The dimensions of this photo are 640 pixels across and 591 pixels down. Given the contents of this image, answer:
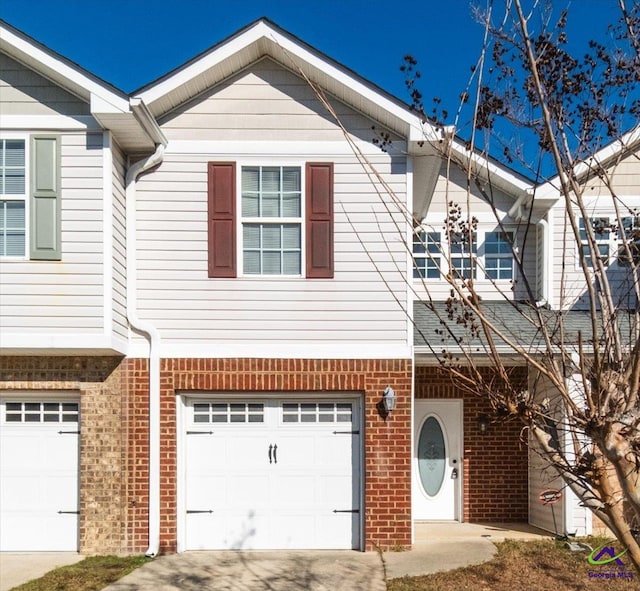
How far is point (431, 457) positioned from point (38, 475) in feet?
19.5

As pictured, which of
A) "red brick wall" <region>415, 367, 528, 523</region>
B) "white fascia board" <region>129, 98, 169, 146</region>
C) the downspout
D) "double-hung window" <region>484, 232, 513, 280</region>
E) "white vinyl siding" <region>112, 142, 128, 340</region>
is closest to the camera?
"white fascia board" <region>129, 98, 169, 146</region>

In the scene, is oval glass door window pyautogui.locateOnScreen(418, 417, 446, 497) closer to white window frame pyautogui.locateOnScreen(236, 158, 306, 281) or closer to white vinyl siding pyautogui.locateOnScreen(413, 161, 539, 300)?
white vinyl siding pyautogui.locateOnScreen(413, 161, 539, 300)

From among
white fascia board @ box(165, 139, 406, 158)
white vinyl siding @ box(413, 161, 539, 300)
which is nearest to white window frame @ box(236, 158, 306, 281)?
white fascia board @ box(165, 139, 406, 158)

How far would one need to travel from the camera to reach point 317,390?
9.41 m

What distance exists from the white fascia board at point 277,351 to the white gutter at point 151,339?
0.64 ft

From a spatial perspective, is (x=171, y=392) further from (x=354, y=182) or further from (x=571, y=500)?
(x=571, y=500)

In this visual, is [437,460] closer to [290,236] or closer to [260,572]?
[260,572]

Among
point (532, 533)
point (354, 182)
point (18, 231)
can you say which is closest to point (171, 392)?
point (18, 231)

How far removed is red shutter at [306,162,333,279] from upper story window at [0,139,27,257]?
3.53 m

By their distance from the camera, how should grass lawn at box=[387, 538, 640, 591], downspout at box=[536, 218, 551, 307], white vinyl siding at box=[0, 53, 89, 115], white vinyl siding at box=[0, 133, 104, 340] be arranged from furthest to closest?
downspout at box=[536, 218, 551, 307]
white vinyl siding at box=[0, 53, 89, 115]
white vinyl siding at box=[0, 133, 104, 340]
grass lawn at box=[387, 538, 640, 591]

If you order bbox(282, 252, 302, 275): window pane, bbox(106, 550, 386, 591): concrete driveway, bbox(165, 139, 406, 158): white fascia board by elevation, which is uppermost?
bbox(165, 139, 406, 158): white fascia board

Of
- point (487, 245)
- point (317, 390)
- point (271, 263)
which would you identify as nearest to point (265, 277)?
point (271, 263)

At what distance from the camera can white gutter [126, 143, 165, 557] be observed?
360 inches

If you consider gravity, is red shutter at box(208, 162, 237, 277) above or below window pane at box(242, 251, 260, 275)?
above
